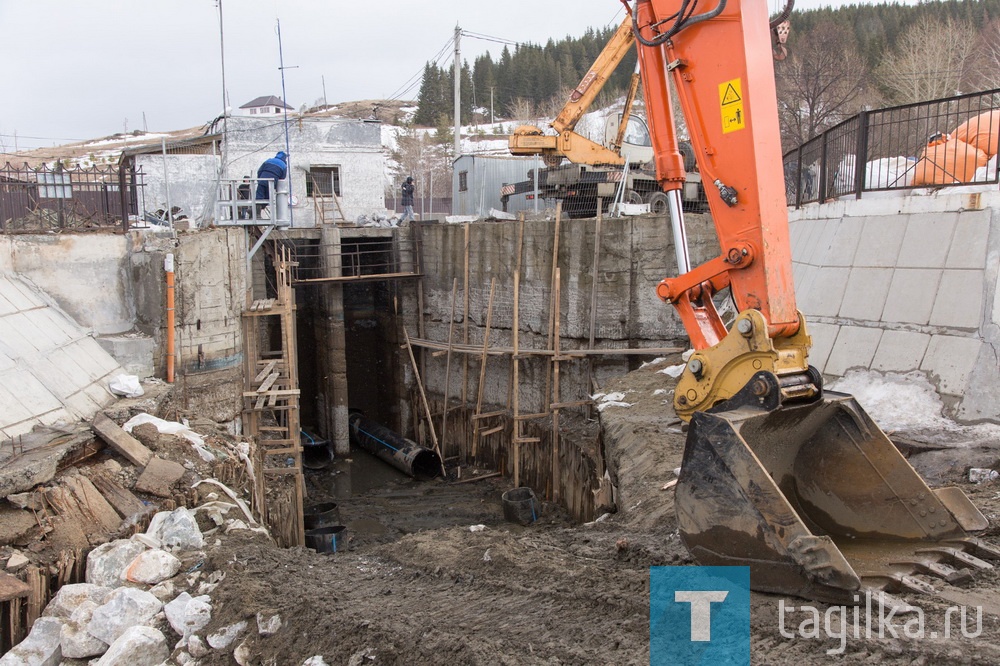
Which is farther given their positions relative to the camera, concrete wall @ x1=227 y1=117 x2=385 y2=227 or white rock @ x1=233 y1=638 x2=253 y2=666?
concrete wall @ x1=227 y1=117 x2=385 y2=227

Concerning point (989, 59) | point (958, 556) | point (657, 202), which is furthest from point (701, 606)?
point (989, 59)

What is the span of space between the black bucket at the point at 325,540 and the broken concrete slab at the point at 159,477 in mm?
3985

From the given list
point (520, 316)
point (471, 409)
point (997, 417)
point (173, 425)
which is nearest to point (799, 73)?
point (520, 316)

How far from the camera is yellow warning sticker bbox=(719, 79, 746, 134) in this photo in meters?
4.78

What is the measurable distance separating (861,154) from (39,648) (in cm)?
1000

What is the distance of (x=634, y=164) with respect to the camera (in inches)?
725

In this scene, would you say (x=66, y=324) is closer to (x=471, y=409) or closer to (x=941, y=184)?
(x=471, y=409)

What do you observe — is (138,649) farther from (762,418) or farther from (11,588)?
(762,418)

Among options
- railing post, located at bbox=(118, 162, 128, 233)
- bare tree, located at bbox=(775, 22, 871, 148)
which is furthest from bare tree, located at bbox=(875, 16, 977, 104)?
railing post, located at bbox=(118, 162, 128, 233)

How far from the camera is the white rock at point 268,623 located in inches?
202

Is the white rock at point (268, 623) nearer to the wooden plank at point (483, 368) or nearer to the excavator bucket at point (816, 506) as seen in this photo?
the excavator bucket at point (816, 506)

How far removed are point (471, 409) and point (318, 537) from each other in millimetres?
5795

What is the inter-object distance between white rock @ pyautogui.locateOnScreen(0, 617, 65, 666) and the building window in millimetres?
18636

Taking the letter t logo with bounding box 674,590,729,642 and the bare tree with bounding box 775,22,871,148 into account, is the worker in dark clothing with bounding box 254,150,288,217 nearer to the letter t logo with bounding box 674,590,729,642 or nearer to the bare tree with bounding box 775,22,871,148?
the letter t logo with bounding box 674,590,729,642
